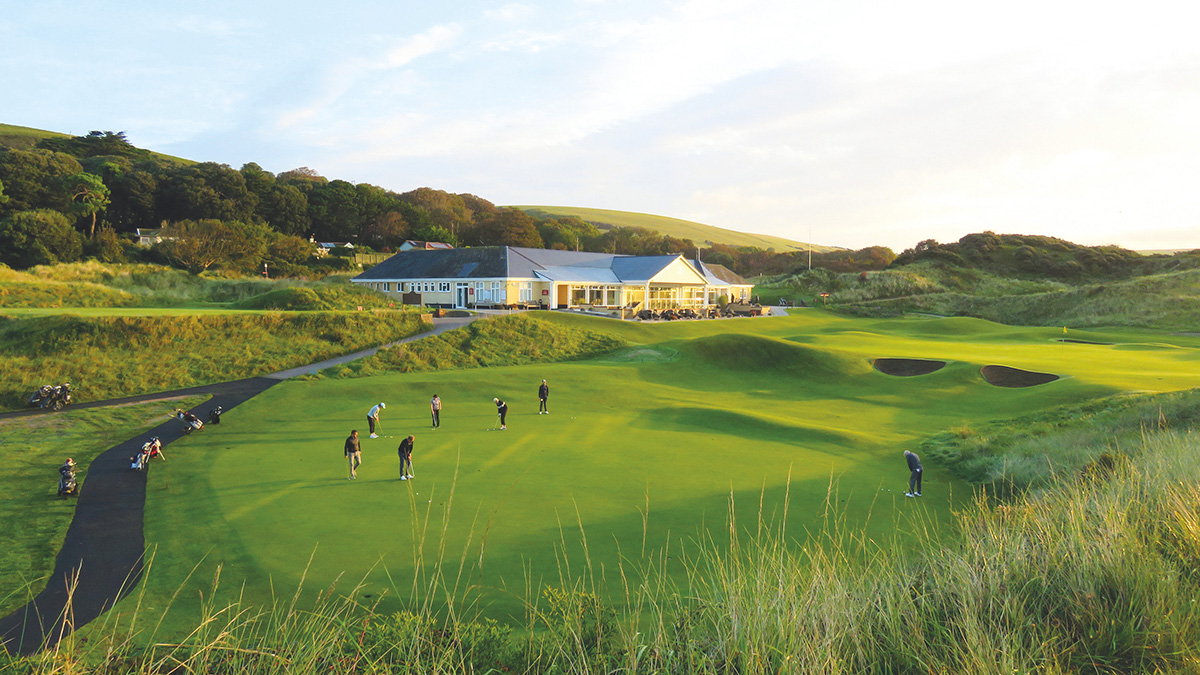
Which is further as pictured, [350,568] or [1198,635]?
[350,568]

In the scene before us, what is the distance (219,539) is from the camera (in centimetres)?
1248

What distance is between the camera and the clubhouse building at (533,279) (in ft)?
214

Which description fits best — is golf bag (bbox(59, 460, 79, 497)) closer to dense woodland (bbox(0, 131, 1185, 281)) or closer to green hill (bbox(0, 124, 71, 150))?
dense woodland (bbox(0, 131, 1185, 281))

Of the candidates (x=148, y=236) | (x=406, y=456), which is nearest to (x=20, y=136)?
(x=148, y=236)

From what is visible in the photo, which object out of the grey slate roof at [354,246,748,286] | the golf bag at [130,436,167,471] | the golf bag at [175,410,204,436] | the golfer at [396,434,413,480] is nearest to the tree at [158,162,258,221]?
the grey slate roof at [354,246,748,286]

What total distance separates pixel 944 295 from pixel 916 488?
80610 millimetres

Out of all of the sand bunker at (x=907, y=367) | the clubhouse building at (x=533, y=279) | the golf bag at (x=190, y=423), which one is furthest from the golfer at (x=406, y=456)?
the clubhouse building at (x=533, y=279)

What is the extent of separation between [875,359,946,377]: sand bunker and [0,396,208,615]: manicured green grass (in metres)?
34.6

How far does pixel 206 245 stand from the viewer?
70.2 metres

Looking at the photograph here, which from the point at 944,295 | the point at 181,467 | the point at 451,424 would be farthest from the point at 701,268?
the point at 181,467

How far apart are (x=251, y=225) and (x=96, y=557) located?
83104mm

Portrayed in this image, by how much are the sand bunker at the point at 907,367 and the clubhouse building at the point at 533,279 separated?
96.6 feet

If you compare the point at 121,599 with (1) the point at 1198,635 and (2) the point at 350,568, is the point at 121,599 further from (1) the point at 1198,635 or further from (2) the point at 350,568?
(1) the point at 1198,635

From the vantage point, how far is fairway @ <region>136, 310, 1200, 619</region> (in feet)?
37.5
